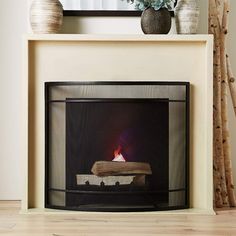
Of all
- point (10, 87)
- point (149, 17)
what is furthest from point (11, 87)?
point (149, 17)

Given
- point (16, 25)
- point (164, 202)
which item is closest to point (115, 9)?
point (16, 25)

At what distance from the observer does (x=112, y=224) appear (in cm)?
257

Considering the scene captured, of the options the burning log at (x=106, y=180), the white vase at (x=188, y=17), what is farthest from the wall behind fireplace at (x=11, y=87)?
the burning log at (x=106, y=180)

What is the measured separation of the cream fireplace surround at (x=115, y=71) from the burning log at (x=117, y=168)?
300 mm

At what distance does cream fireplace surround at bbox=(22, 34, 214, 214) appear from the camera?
2.94 meters

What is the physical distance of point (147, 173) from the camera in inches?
114

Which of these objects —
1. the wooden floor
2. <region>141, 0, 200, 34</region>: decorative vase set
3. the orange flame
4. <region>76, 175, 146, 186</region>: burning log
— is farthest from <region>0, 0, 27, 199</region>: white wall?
<region>141, 0, 200, 34</region>: decorative vase set

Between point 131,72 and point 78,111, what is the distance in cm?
37

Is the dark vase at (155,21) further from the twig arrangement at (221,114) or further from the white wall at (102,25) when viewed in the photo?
the twig arrangement at (221,114)

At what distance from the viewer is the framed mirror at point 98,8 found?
310 cm

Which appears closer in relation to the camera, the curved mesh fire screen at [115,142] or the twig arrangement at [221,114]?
the curved mesh fire screen at [115,142]

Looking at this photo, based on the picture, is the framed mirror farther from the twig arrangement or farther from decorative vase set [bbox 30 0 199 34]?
the twig arrangement

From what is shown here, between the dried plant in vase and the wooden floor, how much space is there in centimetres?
101

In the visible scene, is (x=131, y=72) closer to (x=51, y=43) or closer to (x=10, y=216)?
(x=51, y=43)
